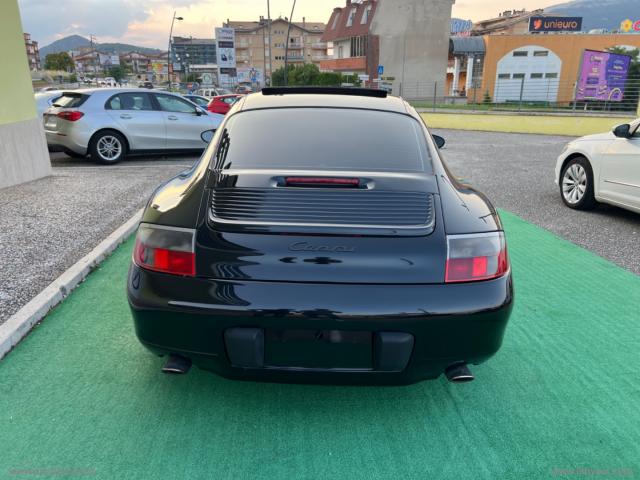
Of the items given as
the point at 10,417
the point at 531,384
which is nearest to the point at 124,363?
the point at 10,417

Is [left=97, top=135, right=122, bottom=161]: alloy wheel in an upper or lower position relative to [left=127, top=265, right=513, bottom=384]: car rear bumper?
lower

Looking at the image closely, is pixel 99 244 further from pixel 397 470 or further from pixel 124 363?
pixel 397 470

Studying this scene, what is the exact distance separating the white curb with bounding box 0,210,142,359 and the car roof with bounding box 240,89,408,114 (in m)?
2.01

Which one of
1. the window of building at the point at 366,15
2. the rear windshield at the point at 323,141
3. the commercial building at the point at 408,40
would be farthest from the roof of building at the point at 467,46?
the rear windshield at the point at 323,141

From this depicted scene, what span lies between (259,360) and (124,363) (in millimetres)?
1227

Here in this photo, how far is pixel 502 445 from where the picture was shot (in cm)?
238

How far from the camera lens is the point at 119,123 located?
1034 cm

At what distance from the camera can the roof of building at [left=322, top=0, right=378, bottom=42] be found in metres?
60.1

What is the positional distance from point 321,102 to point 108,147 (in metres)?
8.42

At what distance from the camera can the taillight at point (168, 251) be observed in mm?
2227

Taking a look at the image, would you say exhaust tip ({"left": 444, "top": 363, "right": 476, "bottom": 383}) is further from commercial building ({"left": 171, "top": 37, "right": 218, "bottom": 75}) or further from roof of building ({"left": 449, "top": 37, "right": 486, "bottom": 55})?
commercial building ({"left": 171, "top": 37, "right": 218, "bottom": 75})

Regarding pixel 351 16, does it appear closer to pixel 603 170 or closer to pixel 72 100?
pixel 72 100

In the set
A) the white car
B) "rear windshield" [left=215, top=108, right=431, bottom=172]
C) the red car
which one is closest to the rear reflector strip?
"rear windshield" [left=215, top=108, right=431, bottom=172]

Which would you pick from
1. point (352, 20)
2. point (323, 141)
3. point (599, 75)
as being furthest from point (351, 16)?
point (323, 141)
